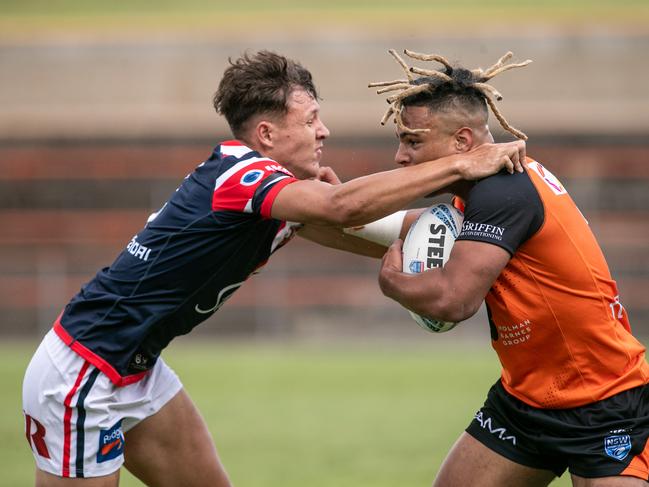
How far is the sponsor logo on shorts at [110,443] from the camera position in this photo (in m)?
5.19

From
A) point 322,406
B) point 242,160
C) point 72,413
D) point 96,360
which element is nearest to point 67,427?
point 72,413

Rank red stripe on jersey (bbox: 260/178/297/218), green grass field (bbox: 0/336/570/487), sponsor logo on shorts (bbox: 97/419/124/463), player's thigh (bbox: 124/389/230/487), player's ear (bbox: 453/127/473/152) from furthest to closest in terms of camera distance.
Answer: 1. green grass field (bbox: 0/336/570/487)
2. player's thigh (bbox: 124/389/230/487)
3. sponsor logo on shorts (bbox: 97/419/124/463)
4. player's ear (bbox: 453/127/473/152)
5. red stripe on jersey (bbox: 260/178/297/218)

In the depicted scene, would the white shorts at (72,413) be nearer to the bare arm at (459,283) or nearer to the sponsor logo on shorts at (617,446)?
the bare arm at (459,283)

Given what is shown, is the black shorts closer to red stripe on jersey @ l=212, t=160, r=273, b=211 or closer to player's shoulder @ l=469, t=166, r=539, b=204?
player's shoulder @ l=469, t=166, r=539, b=204

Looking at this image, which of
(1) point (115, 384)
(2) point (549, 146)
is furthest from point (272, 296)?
(1) point (115, 384)

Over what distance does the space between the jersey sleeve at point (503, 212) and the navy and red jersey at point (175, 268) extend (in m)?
0.88

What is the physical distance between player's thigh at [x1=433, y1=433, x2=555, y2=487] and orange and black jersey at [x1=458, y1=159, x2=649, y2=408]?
363 mm

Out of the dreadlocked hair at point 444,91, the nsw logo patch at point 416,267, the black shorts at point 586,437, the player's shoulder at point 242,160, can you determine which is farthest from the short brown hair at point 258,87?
the black shorts at point 586,437

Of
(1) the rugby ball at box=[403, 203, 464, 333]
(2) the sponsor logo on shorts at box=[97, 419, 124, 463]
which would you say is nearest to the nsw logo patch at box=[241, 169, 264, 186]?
(1) the rugby ball at box=[403, 203, 464, 333]

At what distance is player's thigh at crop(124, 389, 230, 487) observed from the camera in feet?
18.6

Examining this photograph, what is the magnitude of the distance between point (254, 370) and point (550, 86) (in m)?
10.2

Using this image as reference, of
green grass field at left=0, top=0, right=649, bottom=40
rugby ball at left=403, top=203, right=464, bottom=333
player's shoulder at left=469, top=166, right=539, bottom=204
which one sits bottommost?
green grass field at left=0, top=0, right=649, bottom=40

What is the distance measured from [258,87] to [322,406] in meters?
7.77

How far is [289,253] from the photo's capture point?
19.9 m
